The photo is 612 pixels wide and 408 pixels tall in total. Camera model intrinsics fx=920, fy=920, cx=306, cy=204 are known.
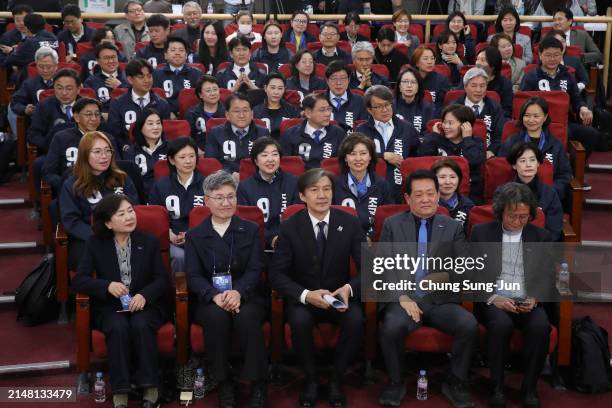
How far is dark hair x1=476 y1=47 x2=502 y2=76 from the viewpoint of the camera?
6.02 metres

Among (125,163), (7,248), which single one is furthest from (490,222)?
(7,248)

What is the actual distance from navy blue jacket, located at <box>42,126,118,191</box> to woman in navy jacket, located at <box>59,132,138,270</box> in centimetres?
52

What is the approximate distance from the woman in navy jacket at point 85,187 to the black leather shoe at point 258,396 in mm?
1103

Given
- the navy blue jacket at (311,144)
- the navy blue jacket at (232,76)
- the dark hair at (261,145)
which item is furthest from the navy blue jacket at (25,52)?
the dark hair at (261,145)

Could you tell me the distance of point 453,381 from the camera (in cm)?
394

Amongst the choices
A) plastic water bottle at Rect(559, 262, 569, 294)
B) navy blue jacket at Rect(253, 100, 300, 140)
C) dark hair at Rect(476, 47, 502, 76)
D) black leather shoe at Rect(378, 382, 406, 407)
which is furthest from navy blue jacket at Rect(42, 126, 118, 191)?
dark hair at Rect(476, 47, 502, 76)

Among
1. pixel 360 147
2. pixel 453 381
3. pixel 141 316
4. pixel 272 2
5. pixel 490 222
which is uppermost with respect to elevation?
pixel 272 2

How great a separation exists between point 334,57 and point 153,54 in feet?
4.47

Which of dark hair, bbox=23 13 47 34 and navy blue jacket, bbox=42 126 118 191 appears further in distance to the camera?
dark hair, bbox=23 13 47 34

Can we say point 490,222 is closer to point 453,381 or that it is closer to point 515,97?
point 453,381

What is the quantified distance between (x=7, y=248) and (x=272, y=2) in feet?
14.9

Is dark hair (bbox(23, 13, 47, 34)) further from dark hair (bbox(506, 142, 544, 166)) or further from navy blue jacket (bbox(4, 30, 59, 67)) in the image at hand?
dark hair (bbox(506, 142, 544, 166))

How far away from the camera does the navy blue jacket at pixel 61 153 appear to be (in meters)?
4.95

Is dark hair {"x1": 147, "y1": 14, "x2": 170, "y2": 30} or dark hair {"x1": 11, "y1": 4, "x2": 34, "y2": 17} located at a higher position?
dark hair {"x1": 11, "y1": 4, "x2": 34, "y2": 17}
